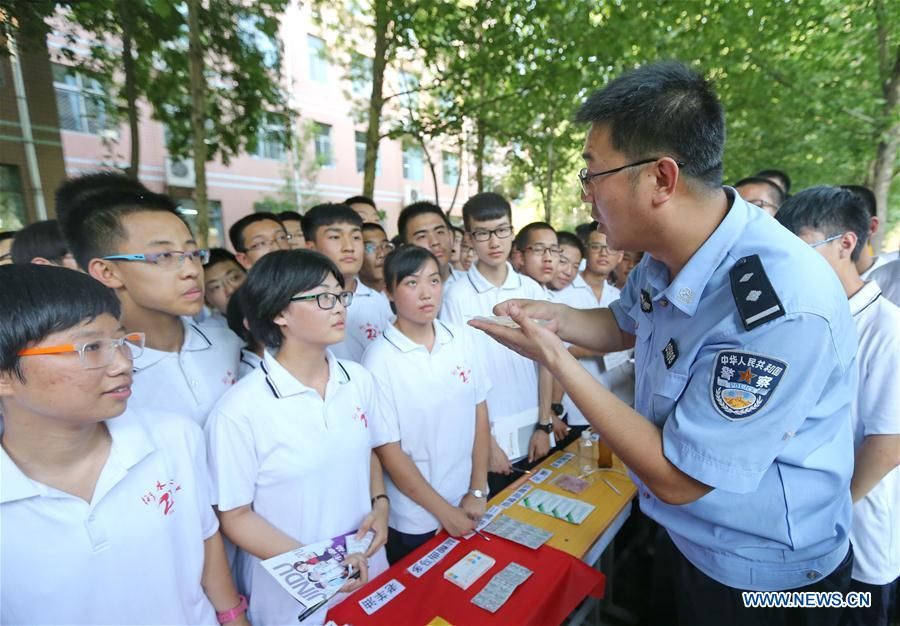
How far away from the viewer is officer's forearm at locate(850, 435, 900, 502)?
1637 mm

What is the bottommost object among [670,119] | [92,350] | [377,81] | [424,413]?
[424,413]

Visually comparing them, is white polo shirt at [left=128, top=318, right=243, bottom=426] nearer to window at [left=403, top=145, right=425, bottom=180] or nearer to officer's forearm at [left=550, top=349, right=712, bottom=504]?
officer's forearm at [left=550, top=349, right=712, bottom=504]

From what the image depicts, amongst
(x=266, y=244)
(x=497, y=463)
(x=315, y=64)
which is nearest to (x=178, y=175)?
→ (x=315, y=64)

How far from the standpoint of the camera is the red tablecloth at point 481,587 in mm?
1518

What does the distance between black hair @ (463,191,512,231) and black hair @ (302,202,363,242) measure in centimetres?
79

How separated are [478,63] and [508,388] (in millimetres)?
5911

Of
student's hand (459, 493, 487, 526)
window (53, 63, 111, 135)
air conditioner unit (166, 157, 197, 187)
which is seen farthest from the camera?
air conditioner unit (166, 157, 197, 187)

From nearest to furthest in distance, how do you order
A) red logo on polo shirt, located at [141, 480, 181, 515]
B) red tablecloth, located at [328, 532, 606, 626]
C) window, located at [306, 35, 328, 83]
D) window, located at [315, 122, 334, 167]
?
red logo on polo shirt, located at [141, 480, 181, 515]
red tablecloth, located at [328, 532, 606, 626]
window, located at [306, 35, 328, 83]
window, located at [315, 122, 334, 167]

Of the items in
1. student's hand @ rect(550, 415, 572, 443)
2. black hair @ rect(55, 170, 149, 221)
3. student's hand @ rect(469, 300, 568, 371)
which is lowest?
student's hand @ rect(550, 415, 572, 443)

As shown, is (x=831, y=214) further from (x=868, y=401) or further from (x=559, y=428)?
(x=559, y=428)

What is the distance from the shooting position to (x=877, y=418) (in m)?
1.66

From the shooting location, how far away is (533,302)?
1.86m

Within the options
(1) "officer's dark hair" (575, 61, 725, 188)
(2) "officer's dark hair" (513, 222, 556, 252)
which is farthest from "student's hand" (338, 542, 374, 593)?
(2) "officer's dark hair" (513, 222, 556, 252)

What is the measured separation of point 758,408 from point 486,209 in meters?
2.32
